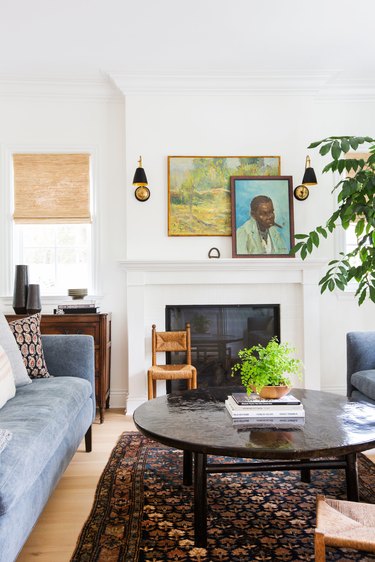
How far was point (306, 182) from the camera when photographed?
4.18 metres

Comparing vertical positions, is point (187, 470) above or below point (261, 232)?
below

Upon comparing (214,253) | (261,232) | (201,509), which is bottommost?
(201,509)

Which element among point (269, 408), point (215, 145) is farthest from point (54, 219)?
point (269, 408)

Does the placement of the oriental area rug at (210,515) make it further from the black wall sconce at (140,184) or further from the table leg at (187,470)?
the black wall sconce at (140,184)

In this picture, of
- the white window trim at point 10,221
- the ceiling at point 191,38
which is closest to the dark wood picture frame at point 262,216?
the ceiling at point 191,38

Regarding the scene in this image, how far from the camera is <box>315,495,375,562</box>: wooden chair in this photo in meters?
1.30

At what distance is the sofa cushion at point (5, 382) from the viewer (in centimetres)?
225

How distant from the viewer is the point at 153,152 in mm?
4320

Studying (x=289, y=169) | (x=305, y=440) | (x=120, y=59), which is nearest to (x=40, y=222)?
(x=120, y=59)

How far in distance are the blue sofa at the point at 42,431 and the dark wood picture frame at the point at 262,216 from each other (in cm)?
A: 182

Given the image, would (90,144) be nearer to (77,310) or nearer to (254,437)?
(77,310)

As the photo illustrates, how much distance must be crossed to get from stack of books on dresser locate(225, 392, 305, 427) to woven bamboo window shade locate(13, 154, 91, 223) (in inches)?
108

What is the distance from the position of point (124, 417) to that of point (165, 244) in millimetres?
1484

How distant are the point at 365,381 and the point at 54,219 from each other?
2876 mm
